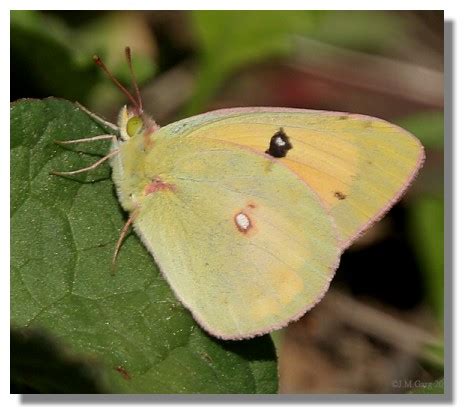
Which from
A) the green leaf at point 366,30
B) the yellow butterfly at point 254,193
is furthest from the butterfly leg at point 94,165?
the green leaf at point 366,30

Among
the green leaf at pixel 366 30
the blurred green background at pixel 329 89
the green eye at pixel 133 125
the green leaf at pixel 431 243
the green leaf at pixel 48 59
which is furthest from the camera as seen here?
the green leaf at pixel 366 30

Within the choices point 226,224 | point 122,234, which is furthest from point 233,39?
point 122,234

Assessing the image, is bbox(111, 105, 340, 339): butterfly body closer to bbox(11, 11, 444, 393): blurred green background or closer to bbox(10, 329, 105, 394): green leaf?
bbox(10, 329, 105, 394): green leaf

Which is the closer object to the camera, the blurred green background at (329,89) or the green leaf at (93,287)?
the green leaf at (93,287)

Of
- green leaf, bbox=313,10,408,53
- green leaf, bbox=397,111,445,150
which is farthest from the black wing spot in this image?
green leaf, bbox=313,10,408,53

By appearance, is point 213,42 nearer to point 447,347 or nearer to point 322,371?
point 322,371

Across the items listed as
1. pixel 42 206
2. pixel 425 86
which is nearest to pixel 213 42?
pixel 425 86

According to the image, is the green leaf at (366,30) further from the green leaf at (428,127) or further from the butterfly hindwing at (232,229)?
the butterfly hindwing at (232,229)
